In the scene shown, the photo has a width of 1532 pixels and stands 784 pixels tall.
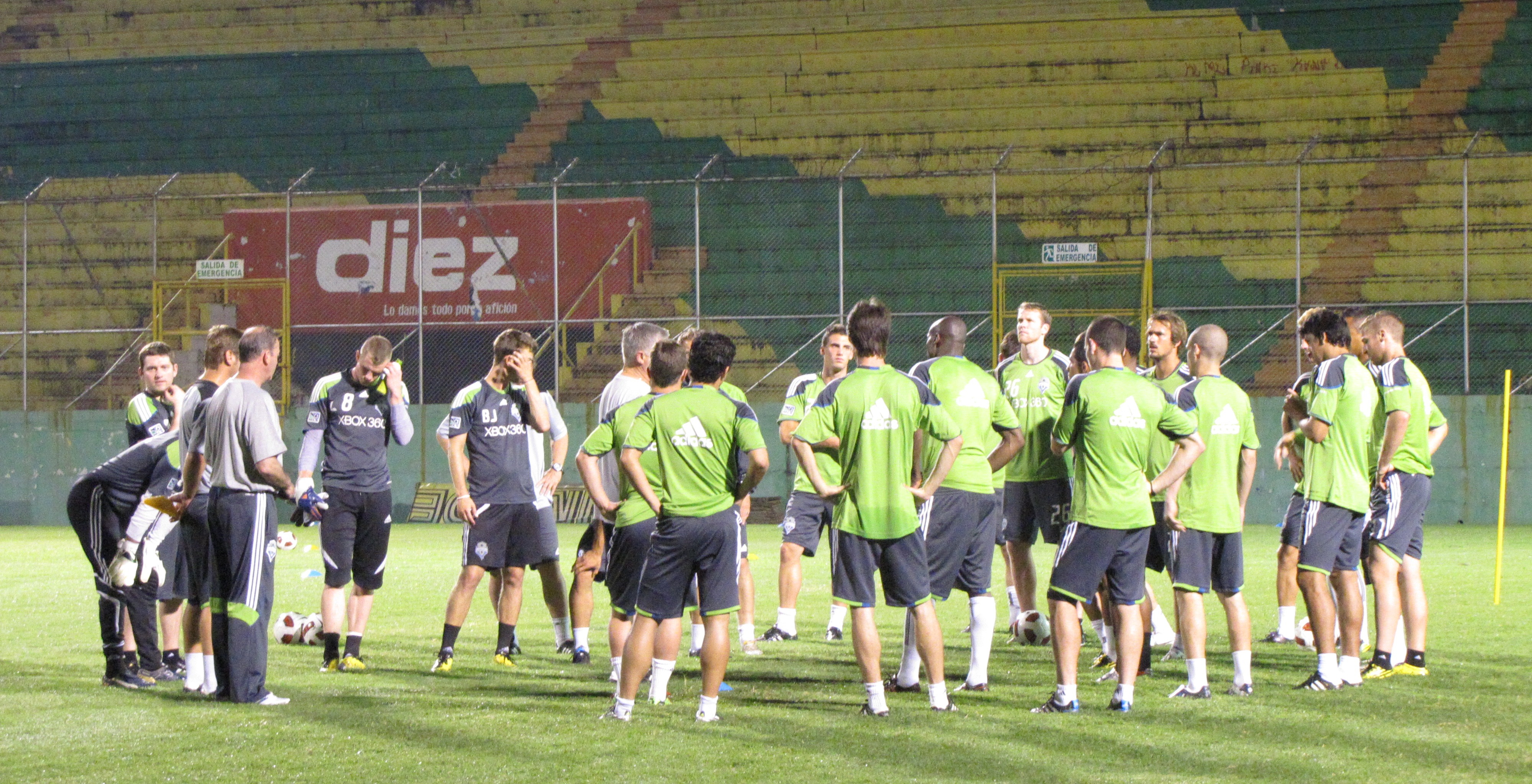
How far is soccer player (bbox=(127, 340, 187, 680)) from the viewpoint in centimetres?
822

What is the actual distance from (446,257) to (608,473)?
16161mm

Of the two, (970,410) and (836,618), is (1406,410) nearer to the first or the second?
(970,410)

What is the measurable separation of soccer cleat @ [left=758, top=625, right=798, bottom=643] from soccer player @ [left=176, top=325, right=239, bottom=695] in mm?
3400

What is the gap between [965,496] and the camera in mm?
7617

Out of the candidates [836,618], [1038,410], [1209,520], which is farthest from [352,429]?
[1209,520]

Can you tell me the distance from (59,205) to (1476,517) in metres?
21.2

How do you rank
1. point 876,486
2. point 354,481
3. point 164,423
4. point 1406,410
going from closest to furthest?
point 876,486
point 1406,410
point 164,423
point 354,481

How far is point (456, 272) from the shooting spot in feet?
77.3

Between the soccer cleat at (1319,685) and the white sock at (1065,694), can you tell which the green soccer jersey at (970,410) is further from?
the soccer cleat at (1319,685)

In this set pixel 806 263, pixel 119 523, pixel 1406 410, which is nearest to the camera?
pixel 1406 410

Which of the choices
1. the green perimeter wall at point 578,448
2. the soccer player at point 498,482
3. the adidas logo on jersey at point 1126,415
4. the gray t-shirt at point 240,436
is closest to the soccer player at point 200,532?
the gray t-shirt at point 240,436

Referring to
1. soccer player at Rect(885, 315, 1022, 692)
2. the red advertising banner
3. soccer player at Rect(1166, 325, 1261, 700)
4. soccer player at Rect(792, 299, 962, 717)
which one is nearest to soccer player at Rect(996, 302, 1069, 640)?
soccer player at Rect(885, 315, 1022, 692)

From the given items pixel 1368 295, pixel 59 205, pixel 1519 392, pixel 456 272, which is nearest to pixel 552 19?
pixel 456 272

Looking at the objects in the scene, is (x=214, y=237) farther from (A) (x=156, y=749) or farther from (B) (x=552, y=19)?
(A) (x=156, y=749)
